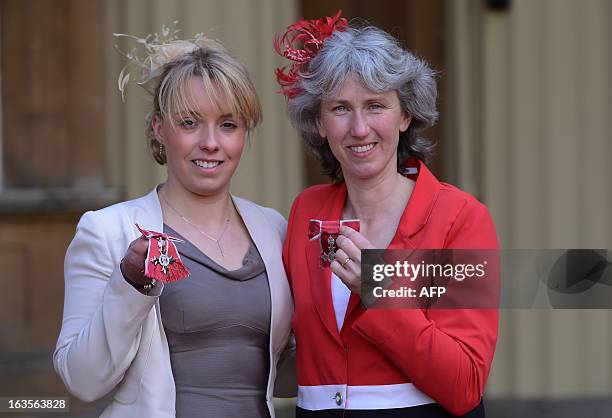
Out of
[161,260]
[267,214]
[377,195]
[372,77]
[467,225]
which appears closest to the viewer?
[161,260]

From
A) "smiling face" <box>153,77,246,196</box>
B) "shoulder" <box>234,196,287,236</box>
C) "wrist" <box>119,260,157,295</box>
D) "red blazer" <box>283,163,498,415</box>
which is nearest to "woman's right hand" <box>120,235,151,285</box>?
"wrist" <box>119,260,157,295</box>

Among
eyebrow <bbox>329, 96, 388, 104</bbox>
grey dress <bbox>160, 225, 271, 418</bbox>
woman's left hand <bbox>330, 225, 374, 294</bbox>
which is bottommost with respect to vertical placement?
grey dress <bbox>160, 225, 271, 418</bbox>

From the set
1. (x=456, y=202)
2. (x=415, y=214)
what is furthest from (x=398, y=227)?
(x=456, y=202)

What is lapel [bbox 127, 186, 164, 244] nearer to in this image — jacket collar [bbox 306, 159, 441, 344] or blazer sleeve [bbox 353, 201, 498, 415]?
jacket collar [bbox 306, 159, 441, 344]

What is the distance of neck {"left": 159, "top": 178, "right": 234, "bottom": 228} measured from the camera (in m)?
2.92

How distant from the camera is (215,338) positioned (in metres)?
2.74

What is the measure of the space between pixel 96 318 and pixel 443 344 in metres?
0.88

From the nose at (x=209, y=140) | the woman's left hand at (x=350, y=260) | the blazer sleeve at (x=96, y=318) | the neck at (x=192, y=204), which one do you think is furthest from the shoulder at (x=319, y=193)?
the blazer sleeve at (x=96, y=318)

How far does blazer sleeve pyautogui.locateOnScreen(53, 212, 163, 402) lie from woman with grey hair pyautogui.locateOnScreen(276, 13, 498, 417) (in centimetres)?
51

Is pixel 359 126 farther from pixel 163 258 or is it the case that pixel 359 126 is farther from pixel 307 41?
pixel 163 258

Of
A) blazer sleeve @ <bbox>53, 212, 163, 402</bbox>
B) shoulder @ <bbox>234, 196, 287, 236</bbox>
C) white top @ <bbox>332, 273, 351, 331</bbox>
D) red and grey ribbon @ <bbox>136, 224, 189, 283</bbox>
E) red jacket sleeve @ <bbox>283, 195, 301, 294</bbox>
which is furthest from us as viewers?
shoulder @ <bbox>234, 196, 287, 236</bbox>

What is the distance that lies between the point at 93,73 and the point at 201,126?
3.28 metres

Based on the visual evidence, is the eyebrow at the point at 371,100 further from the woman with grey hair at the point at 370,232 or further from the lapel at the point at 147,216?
the lapel at the point at 147,216

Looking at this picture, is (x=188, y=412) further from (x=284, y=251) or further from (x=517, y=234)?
(x=517, y=234)
